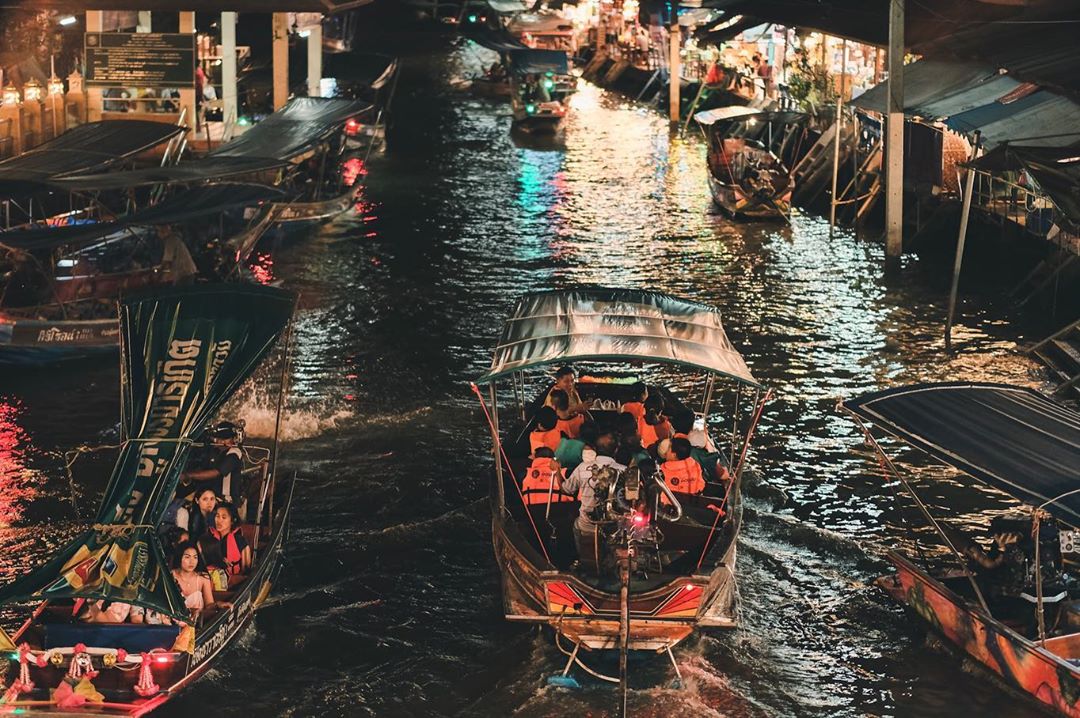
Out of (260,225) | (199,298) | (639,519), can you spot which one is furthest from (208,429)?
(260,225)

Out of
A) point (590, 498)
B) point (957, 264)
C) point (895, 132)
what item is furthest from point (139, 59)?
point (590, 498)

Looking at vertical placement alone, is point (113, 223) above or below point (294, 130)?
below

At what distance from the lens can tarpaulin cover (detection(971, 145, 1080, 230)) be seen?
1639cm

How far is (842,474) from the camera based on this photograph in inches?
658

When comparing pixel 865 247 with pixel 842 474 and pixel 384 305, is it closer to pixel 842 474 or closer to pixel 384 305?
pixel 384 305

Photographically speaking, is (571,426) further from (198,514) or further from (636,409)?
(198,514)

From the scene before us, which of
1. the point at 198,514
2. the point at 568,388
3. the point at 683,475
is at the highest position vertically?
the point at 568,388

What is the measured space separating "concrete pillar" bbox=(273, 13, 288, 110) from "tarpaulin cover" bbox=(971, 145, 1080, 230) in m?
19.4

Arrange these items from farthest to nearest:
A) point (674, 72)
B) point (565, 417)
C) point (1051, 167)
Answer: point (674, 72) → point (1051, 167) → point (565, 417)

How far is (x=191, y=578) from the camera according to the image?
11.3 m

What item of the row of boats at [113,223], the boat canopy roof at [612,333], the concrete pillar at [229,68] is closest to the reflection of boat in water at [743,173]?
the row of boats at [113,223]

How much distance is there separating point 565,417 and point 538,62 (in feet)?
100

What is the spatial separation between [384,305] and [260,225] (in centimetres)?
263

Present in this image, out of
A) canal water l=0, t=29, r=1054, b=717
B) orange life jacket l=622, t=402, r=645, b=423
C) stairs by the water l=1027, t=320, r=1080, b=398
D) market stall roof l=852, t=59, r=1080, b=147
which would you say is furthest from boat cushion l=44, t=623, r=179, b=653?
market stall roof l=852, t=59, r=1080, b=147
